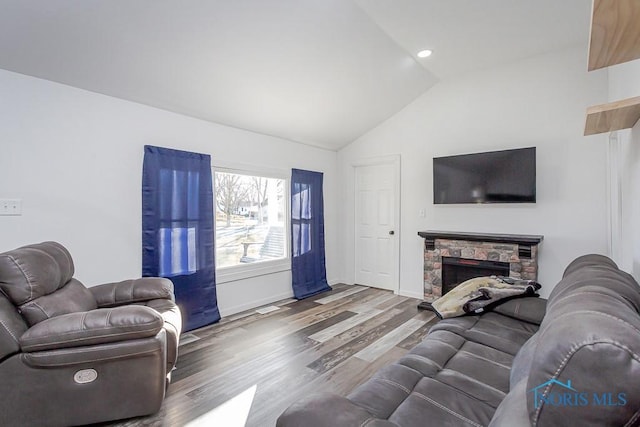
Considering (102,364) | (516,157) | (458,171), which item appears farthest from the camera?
(458,171)

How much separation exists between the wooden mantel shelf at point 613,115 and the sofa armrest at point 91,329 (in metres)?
2.61

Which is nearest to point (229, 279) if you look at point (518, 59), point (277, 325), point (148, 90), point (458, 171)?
point (277, 325)

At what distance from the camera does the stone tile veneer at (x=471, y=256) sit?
11.3ft

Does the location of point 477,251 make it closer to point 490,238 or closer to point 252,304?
point 490,238

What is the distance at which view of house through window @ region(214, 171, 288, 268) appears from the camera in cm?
386

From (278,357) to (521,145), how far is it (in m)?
3.58

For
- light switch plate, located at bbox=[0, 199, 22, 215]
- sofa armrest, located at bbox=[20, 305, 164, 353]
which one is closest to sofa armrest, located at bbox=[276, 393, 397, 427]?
sofa armrest, located at bbox=[20, 305, 164, 353]

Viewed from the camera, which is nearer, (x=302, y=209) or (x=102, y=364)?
(x=102, y=364)

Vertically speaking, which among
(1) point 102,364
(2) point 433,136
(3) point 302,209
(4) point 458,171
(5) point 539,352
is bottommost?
(1) point 102,364

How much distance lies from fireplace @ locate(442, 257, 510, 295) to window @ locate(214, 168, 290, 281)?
7.07 feet

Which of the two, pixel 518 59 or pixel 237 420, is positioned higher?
pixel 518 59

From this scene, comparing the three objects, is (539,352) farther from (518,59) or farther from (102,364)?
(518,59)

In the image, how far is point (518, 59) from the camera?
3717 mm

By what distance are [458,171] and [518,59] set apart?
4.71ft
